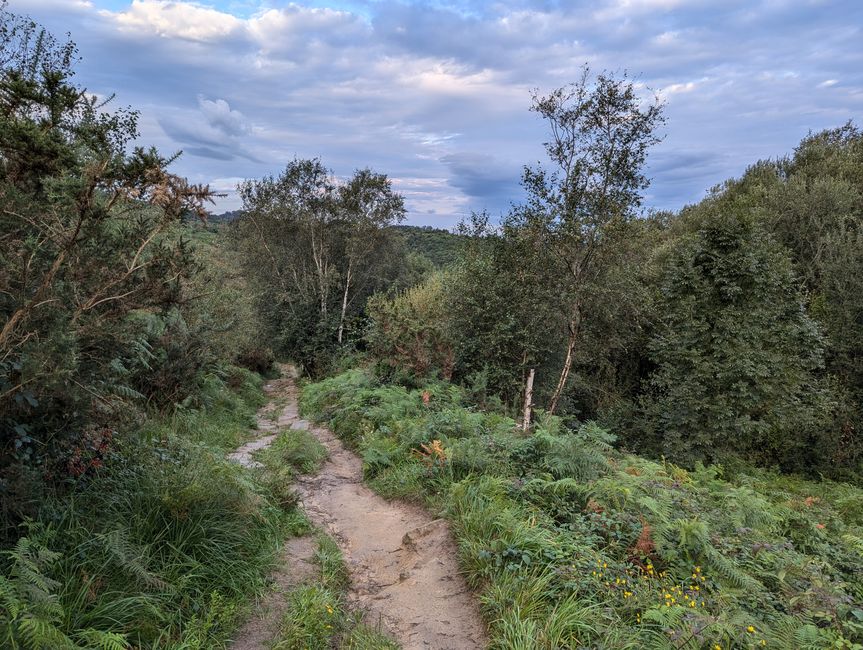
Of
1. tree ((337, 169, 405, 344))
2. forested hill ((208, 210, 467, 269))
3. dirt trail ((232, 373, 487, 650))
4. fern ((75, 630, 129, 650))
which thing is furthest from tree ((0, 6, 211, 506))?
forested hill ((208, 210, 467, 269))

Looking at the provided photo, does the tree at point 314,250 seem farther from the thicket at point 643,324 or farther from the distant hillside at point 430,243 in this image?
the distant hillside at point 430,243

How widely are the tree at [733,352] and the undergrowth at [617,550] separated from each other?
5.70m

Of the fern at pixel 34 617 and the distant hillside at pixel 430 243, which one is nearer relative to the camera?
the fern at pixel 34 617

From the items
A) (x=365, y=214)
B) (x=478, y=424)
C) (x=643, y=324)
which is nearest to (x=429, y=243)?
(x=365, y=214)

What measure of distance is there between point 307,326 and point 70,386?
21880 millimetres

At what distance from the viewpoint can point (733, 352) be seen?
1328 cm

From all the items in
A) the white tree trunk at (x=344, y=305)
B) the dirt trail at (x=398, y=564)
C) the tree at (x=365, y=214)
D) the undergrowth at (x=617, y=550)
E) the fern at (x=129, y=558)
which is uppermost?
the tree at (x=365, y=214)

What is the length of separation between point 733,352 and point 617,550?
1134 centimetres

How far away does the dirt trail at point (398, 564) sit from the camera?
3.88 meters

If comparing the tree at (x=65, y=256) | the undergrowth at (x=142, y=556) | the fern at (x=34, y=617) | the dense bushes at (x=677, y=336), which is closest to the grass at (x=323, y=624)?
the undergrowth at (x=142, y=556)

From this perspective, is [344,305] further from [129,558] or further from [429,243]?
[429,243]

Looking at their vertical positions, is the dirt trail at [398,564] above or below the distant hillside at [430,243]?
below

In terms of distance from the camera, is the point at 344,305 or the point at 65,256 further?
the point at 344,305

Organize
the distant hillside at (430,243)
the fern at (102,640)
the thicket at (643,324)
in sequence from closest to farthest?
the fern at (102,640) → the thicket at (643,324) → the distant hillside at (430,243)
